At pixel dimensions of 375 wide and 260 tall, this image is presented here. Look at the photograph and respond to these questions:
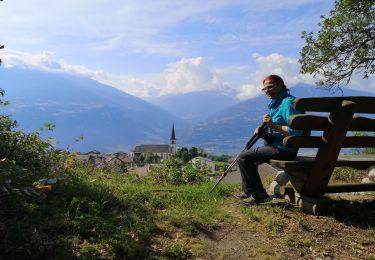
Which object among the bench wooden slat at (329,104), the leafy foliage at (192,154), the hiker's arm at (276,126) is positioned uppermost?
the bench wooden slat at (329,104)

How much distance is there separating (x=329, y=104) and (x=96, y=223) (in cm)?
315

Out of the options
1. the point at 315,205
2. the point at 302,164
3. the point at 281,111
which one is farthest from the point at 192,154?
the point at 302,164

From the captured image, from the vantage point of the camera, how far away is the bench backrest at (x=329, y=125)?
207 inches

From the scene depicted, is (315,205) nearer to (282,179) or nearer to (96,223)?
(282,179)

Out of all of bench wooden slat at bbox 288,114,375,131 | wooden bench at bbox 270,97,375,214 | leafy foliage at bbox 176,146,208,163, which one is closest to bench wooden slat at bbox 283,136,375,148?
wooden bench at bbox 270,97,375,214

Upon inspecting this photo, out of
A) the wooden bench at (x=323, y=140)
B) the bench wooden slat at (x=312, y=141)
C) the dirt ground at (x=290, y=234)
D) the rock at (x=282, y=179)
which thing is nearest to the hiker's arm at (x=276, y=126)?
the wooden bench at (x=323, y=140)

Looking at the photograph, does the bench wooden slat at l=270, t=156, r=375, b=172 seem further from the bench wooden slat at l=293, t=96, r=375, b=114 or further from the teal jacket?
the bench wooden slat at l=293, t=96, r=375, b=114

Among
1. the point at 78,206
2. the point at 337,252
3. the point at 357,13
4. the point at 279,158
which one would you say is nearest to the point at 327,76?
the point at 357,13

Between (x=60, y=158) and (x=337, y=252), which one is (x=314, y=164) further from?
(x=60, y=158)

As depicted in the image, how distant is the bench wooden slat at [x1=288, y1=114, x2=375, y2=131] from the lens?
5258 mm

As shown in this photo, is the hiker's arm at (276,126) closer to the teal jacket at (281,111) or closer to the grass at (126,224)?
the teal jacket at (281,111)

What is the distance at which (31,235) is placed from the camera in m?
4.36

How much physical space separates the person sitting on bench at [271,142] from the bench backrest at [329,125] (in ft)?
1.56

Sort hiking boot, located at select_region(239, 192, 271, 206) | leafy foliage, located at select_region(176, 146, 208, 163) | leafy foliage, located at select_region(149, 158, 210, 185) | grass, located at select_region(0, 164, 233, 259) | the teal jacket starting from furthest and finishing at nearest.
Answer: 1. leafy foliage, located at select_region(176, 146, 208, 163)
2. leafy foliage, located at select_region(149, 158, 210, 185)
3. hiking boot, located at select_region(239, 192, 271, 206)
4. the teal jacket
5. grass, located at select_region(0, 164, 233, 259)
